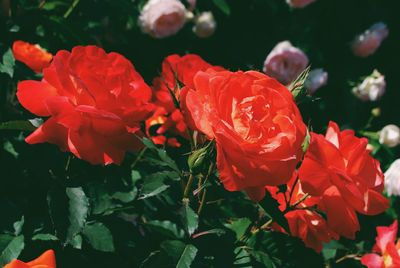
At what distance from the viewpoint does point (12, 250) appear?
0.98m

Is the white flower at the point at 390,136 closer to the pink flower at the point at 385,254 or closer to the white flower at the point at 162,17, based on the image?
the white flower at the point at 162,17

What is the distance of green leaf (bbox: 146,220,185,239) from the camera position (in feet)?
3.39

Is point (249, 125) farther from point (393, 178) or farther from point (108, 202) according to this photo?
point (393, 178)

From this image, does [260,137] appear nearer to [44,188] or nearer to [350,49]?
[44,188]

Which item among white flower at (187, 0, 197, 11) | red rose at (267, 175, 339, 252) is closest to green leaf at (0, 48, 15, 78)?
red rose at (267, 175, 339, 252)

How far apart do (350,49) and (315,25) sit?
24 centimetres

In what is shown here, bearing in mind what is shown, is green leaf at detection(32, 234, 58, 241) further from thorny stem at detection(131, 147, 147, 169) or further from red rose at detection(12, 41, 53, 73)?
red rose at detection(12, 41, 53, 73)

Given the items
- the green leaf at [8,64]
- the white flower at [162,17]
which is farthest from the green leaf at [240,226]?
the white flower at [162,17]

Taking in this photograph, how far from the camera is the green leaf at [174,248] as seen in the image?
914 millimetres

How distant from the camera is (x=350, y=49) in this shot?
2805 mm

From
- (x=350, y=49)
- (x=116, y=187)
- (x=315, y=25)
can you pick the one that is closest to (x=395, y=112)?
(x=350, y=49)

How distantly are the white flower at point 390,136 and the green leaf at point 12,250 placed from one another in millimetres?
1851

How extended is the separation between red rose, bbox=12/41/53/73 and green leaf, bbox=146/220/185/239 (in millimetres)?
720

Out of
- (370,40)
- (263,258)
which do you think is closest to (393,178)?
(370,40)
